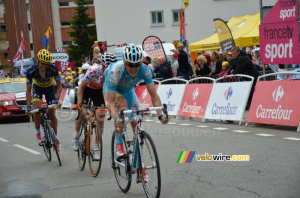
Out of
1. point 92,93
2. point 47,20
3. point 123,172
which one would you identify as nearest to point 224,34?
point 92,93

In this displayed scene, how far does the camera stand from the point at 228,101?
1359 centimetres

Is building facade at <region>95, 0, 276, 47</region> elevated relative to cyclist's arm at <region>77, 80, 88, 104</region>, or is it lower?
elevated

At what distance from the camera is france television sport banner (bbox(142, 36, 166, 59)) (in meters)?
20.0

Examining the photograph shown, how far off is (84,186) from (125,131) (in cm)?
127

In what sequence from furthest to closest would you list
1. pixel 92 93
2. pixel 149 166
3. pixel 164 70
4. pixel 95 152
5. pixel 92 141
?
pixel 164 70 < pixel 92 93 < pixel 92 141 < pixel 95 152 < pixel 149 166

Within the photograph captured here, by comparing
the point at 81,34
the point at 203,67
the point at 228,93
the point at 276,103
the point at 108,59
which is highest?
the point at 81,34

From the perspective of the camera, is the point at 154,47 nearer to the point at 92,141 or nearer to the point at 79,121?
the point at 79,121

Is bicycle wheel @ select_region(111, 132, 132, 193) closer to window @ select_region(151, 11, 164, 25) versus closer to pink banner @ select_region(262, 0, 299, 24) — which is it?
pink banner @ select_region(262, 0, 299, 24)

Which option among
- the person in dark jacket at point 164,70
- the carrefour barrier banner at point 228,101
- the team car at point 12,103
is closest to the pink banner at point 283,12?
the carrefour barrier banner at point 228,101

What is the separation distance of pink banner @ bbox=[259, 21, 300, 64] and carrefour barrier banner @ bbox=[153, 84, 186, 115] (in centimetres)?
348

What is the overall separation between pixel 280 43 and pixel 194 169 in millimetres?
6345

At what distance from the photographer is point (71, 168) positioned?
8898 millimetres

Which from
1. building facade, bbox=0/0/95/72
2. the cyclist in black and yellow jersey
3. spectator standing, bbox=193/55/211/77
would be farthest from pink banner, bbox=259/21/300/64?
building facade, bbox=0/0/95/72

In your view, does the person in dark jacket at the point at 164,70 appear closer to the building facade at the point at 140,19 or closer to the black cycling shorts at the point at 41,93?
the black cycling shorts at the point at 41,93
